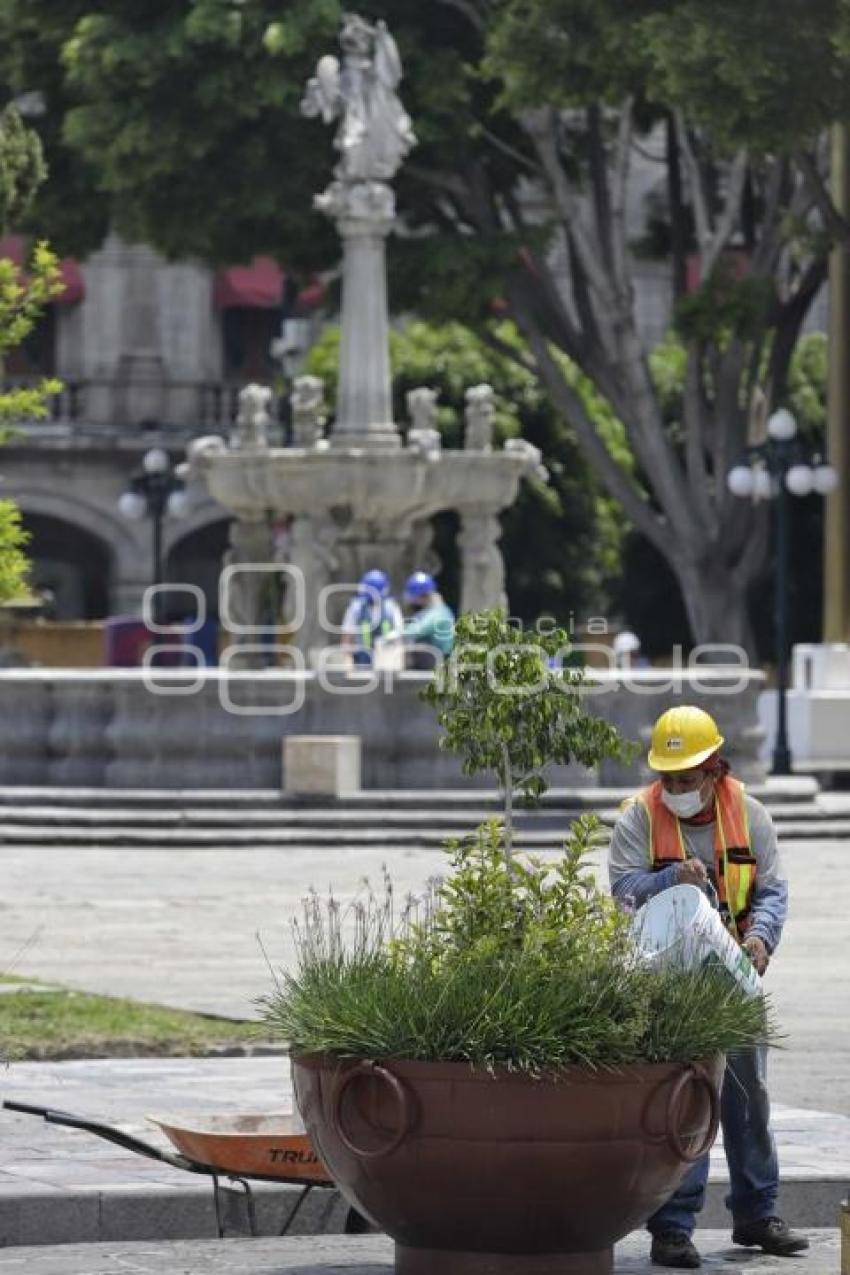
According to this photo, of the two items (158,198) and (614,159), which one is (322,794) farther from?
(614,159)

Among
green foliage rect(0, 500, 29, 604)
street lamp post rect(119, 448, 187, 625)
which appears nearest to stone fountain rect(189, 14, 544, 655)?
street lamp post rect(119, 448, 187, 625)

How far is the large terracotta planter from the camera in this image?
25.8 ft

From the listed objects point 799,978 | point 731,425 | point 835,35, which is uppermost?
point 835,35

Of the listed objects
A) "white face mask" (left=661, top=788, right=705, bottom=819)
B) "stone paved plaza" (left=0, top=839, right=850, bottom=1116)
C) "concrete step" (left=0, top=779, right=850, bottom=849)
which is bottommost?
"stone paved plaza" (left=0, top=839, right=850, bottom=1116)

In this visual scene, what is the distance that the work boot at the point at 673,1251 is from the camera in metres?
8.99

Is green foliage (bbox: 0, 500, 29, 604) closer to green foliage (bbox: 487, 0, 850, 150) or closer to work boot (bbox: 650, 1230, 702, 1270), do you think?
work boot (bbox: 650, 1230, 702, 1270)

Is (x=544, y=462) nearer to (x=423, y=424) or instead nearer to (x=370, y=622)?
(x=423, y=424)

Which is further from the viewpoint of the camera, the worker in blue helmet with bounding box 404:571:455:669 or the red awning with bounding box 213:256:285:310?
the red awning with bounding box 213:256:285:310

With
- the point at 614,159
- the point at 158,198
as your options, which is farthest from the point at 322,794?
the point at 614,159

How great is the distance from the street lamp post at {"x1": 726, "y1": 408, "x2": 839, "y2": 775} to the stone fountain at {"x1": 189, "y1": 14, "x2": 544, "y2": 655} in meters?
2.37

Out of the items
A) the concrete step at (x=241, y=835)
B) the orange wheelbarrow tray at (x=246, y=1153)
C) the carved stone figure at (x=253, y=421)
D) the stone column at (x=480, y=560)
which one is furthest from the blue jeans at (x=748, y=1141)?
the carved stone figure at (x=253, y=421)

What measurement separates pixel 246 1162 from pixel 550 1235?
1.47 metres

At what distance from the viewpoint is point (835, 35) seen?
32094mm

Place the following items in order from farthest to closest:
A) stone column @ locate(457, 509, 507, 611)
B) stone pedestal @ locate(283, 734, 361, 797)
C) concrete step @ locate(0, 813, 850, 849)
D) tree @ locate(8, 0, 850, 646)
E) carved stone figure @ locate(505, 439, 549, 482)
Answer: tree @ locate(8, 0, 850, 646), stone column @ locate(457, 509, 507, 611), carved stone figure @ locate(505, 439, 549, 482), stone pedestal @ locate(283, 734, 361, 797), concrete step @ locate(0, 813, 850, 849)
